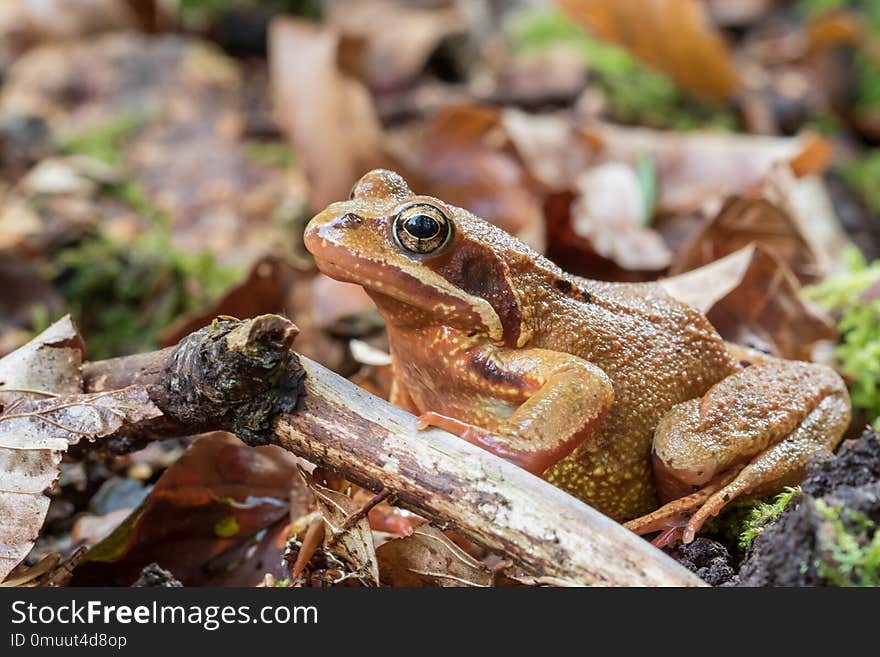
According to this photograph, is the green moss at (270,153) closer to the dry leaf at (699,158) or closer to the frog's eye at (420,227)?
the dry leaf at (699,158)

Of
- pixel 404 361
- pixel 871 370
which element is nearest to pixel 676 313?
pixel 404 361

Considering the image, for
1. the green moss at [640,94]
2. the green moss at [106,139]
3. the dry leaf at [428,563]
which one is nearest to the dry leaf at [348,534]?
the dry leaf at [428,563]

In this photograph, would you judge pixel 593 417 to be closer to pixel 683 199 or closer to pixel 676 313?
pixel 676 313

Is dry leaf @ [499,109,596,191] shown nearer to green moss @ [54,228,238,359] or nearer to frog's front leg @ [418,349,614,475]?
green moss @ [54,228,238,359]

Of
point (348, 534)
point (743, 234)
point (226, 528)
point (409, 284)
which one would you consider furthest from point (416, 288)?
point (743, 234)

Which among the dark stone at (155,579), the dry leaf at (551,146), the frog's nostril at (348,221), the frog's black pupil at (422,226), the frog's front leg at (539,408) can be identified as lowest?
the dark stone at (155,579)

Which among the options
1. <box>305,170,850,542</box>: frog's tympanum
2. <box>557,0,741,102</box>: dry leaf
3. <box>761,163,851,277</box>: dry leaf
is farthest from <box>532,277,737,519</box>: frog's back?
<box>557,0,741,102</box>: dry leaf
